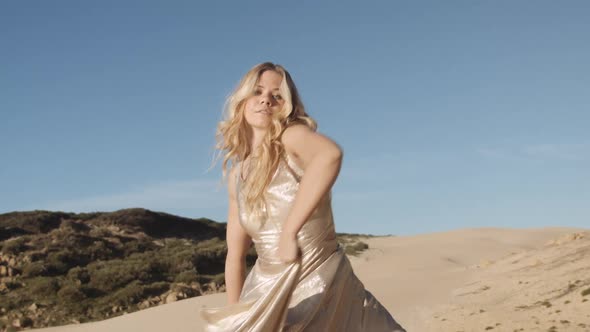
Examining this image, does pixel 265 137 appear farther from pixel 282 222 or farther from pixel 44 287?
pixel 44 287

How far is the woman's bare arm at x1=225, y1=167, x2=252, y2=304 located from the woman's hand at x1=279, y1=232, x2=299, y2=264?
1.75 feet

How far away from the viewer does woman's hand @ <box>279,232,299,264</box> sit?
9.20 feet

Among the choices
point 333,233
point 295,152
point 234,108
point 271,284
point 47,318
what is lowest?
point 47,318

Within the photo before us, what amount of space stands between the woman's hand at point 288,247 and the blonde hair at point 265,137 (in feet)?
0.90

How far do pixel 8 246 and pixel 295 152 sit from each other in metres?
19.7

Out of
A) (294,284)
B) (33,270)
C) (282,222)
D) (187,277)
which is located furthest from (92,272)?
(294,284)

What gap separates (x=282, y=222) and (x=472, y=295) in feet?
34.0

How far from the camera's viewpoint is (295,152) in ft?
9.82

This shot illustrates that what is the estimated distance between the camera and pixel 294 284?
2828mm

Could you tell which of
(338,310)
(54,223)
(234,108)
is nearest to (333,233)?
(338,310)

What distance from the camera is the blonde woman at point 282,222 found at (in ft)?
9.14

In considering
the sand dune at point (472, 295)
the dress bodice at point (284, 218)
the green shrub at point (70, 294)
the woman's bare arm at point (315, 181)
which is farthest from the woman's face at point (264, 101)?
the green shrub at point (70, 294)

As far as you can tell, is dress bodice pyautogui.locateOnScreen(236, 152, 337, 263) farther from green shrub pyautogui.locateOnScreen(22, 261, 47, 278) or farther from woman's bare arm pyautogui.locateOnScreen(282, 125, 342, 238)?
green shrub pyautogui.locateOnScreen(22, 261, 47, 278)

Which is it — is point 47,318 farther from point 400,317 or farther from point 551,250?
point 551,250
